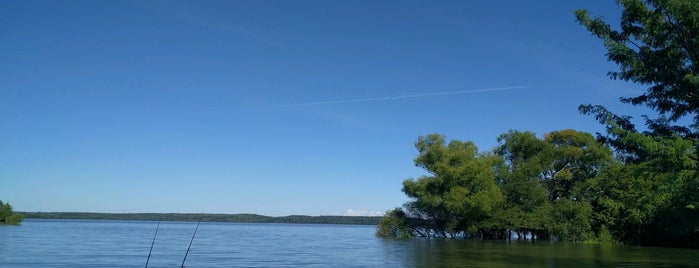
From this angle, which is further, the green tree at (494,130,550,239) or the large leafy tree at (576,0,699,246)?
the green tree at (494,130,550,239)

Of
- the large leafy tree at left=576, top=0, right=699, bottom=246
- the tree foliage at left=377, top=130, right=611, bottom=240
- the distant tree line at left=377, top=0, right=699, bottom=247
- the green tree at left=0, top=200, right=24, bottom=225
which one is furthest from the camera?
the green tree at left=0, top=200, right=24, bottom=225

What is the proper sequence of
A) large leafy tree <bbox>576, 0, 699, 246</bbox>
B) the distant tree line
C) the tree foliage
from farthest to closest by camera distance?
the tree foliage → the distant tree line → large leafy tree <bbox>576, 0, 699, 246</bbox>

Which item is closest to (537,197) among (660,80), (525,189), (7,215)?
(525,189)

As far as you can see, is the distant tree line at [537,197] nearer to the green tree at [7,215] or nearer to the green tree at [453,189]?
the green tree at [453,189]

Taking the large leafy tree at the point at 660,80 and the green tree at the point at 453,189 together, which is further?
the green tree at the point at 453,189

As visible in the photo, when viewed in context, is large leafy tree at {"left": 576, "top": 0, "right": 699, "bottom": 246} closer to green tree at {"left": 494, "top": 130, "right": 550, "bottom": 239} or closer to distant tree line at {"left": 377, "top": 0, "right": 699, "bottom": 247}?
distant tree line at {"left": 377, "top": 0, "right": 699, "bottom": 247}

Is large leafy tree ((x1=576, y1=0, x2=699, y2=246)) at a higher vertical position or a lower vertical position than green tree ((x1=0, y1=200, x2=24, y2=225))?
higher

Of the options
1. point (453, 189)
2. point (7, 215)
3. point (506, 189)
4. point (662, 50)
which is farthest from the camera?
point (7, 215)

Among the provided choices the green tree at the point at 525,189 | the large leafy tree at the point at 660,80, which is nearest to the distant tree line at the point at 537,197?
the green tree at the point at 525,189

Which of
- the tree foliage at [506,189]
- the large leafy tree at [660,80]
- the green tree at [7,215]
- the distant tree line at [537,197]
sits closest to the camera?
the large leafy tree at [660,80]

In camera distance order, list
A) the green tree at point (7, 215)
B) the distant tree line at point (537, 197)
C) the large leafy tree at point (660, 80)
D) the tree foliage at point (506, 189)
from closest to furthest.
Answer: the large leafy tree at point (660, 80)
the distant tree line at point (537, 197)
the tree foliage at point (506, 189)
the green tree at point (7, 215)

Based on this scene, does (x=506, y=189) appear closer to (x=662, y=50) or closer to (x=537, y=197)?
(x=537, y=197)

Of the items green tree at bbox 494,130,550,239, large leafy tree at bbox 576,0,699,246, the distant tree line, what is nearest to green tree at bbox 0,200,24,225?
the distant tree line

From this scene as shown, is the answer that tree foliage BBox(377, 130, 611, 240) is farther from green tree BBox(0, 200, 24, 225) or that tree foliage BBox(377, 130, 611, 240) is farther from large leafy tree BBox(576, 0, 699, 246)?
green tree BBox(0, 200, 24, 225)
